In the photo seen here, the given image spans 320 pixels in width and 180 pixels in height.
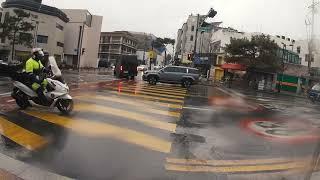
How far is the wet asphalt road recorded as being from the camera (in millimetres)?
7090

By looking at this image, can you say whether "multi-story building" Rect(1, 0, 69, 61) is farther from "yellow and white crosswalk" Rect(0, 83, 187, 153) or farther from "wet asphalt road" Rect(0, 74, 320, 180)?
"wet asphalt road" Rect(0, 74, 320, 180)

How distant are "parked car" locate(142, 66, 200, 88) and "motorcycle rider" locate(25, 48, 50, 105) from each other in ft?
66.8

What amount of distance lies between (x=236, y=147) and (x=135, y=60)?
32.3 meters

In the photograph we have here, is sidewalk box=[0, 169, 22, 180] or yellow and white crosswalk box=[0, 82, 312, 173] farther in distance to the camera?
yellow and white crosswalk box=[0, 82, 312, 173]

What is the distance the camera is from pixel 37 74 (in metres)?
11.8

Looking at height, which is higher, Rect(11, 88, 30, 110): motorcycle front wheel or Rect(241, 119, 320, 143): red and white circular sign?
Rect(11, 88, 30, 110): motorcycle front wheel

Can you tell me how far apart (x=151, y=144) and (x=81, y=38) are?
7341 centimetres

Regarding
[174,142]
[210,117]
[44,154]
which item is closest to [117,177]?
[44,154]

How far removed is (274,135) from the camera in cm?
1138

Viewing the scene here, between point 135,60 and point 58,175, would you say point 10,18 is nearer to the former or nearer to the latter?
point 135,60

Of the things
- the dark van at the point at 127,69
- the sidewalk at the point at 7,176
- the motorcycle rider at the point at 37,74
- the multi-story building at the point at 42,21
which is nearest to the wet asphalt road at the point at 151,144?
the motorcycle rider at the point at 37,74

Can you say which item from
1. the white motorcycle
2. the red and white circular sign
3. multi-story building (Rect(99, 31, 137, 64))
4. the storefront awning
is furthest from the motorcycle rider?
multi-story building (Rect(99, 31, 137, 64))

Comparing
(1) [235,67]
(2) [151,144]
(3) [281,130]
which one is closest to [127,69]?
(1) [235,67]

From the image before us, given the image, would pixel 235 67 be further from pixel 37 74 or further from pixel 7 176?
pixel 7 176
